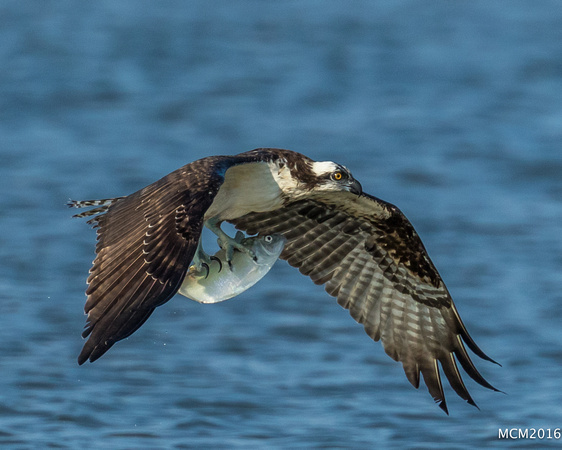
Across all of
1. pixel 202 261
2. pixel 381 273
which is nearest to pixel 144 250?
pixel 202 261

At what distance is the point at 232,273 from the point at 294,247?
156 cm

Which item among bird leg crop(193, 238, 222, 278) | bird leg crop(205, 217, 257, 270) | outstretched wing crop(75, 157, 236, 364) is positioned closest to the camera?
outstretched wing crop(75, 157, 236, 364)

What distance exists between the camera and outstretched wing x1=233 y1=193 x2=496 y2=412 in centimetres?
891

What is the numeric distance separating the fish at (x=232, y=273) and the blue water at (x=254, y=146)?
1794 millimetres

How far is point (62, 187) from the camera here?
14.9 meters

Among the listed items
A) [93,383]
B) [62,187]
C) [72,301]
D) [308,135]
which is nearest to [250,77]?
[308,135]

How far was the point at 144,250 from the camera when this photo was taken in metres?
6.88

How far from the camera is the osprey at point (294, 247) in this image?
671 cm

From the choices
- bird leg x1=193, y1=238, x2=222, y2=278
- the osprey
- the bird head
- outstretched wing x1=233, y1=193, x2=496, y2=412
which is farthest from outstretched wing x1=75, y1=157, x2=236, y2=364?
outstretched wing x1=233, y1=193, x2=496, y2=412

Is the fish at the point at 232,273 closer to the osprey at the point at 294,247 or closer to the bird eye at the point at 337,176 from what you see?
the osprey at the point at 294,247

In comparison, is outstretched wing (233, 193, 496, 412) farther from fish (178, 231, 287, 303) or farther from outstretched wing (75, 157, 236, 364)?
outstretched wing (75, 157, 236, 364)

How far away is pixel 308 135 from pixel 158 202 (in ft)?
32.3

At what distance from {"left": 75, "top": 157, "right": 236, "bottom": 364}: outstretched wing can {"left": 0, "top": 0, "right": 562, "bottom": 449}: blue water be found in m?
2.47

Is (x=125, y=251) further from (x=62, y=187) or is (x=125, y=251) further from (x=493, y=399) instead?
(x=62, y=187)
